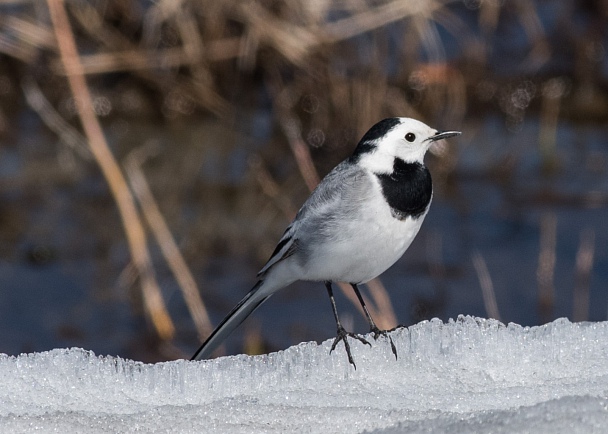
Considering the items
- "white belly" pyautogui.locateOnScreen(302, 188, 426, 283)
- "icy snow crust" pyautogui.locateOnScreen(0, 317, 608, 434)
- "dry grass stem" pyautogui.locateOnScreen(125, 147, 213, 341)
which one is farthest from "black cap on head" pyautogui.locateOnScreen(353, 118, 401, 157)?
"dry grass stem" pyautogui.locateOnScreen(125, 147, 213, 341)

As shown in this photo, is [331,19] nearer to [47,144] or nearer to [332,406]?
[47,144]

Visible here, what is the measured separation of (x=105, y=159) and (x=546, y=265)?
12.0 ft

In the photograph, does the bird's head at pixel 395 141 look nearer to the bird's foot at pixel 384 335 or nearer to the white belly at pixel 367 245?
the white belly at pixel 367 245

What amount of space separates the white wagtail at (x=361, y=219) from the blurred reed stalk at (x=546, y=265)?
352 cm

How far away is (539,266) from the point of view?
875cm

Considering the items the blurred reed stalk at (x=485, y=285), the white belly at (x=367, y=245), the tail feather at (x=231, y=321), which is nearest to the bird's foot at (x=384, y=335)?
the white belly at (x=367, y=245)

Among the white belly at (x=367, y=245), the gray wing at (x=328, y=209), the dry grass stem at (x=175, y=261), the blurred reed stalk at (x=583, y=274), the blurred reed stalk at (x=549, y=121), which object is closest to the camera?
the white belly at (x=367, y=245)

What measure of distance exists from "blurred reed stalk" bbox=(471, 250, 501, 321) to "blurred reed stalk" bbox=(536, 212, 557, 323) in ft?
1.14

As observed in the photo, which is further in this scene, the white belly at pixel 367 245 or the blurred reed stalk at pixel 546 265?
the blurred reed stalk at pixel 546 265

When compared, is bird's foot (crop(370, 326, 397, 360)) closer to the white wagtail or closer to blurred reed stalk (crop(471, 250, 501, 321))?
the white wagtail

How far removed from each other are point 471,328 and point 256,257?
18.7ft

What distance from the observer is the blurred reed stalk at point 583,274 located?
8.04 metres

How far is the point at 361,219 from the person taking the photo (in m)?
4.63

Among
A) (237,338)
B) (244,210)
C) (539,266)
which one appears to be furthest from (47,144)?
(539,266)
